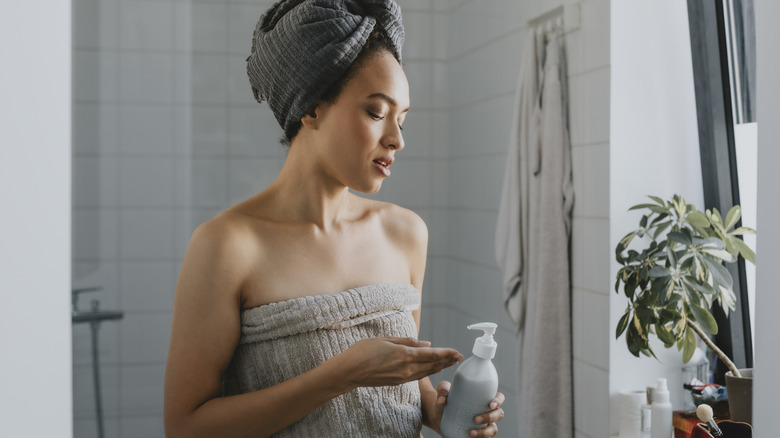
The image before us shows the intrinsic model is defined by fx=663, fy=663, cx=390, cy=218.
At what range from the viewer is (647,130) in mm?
1556

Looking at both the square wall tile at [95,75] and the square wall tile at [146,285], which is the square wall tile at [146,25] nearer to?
the square wall tile at [95,75]

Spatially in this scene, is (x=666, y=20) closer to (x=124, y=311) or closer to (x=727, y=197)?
(x=727, y=197)

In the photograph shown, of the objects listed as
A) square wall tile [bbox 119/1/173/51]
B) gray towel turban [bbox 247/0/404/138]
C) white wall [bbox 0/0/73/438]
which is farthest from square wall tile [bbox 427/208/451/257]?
white wall [bbox 0/0/73/438]

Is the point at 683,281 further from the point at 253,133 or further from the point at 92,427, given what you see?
the point at 92,427

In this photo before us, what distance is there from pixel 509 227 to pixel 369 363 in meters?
1.10

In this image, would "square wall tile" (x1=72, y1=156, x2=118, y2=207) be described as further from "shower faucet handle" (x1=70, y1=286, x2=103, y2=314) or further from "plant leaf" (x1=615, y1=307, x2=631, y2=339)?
"plant leaf" (x1=615, y1=307, x2=631, y2=339)

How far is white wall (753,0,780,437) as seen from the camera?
0.77 meters

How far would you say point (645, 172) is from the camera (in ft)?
5.10

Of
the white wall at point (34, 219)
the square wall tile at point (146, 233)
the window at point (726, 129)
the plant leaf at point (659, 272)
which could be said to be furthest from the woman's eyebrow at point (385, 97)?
the square wall tile at point (146, 233)

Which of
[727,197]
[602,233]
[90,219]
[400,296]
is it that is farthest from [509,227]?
[90,219]

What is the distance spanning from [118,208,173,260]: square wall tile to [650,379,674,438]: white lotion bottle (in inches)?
56.1

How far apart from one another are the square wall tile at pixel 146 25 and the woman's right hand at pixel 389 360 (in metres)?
1.60

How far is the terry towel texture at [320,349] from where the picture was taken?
795 millimetres

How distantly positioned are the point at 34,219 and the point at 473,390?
71 cm
